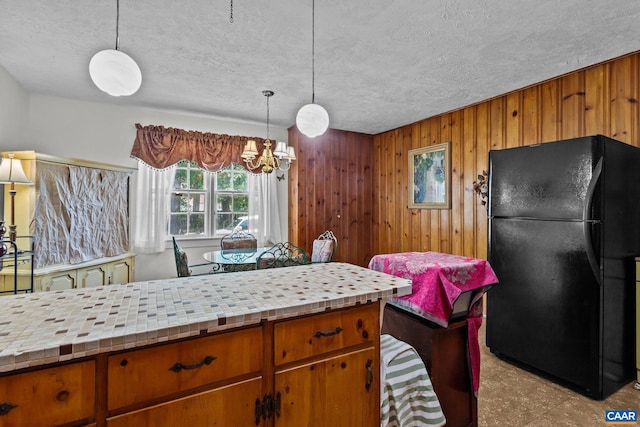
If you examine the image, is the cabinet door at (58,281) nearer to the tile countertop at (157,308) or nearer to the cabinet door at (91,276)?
the cabinet door at (91,276)

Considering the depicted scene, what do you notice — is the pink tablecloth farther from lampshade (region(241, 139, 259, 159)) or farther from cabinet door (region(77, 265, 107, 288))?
cabinet door (region(77, 265, 107, 288))

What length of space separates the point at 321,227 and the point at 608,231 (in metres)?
3.34

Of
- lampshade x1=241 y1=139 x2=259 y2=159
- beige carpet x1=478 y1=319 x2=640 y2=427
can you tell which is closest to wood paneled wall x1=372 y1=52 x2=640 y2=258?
beige carpet x1=478 y1=319 x2=640 y2=427

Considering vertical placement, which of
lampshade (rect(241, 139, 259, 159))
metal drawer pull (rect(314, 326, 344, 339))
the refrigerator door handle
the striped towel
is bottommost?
the striped towel

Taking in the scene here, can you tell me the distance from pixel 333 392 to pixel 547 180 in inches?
83.9

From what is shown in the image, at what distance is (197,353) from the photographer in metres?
0.94

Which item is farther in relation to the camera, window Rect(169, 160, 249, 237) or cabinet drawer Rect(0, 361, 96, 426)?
window Rect(169, 160, 249, 237)

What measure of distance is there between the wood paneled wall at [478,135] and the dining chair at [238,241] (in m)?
2.08

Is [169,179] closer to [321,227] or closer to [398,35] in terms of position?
[321,227]

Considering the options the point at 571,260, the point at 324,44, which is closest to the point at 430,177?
the point at 571,260

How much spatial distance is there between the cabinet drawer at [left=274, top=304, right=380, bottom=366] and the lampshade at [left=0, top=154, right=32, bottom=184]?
2.73 m

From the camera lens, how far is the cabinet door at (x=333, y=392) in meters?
1.10

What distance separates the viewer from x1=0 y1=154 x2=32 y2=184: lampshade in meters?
2.44

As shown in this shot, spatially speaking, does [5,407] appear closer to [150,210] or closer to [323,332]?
[323,332]
